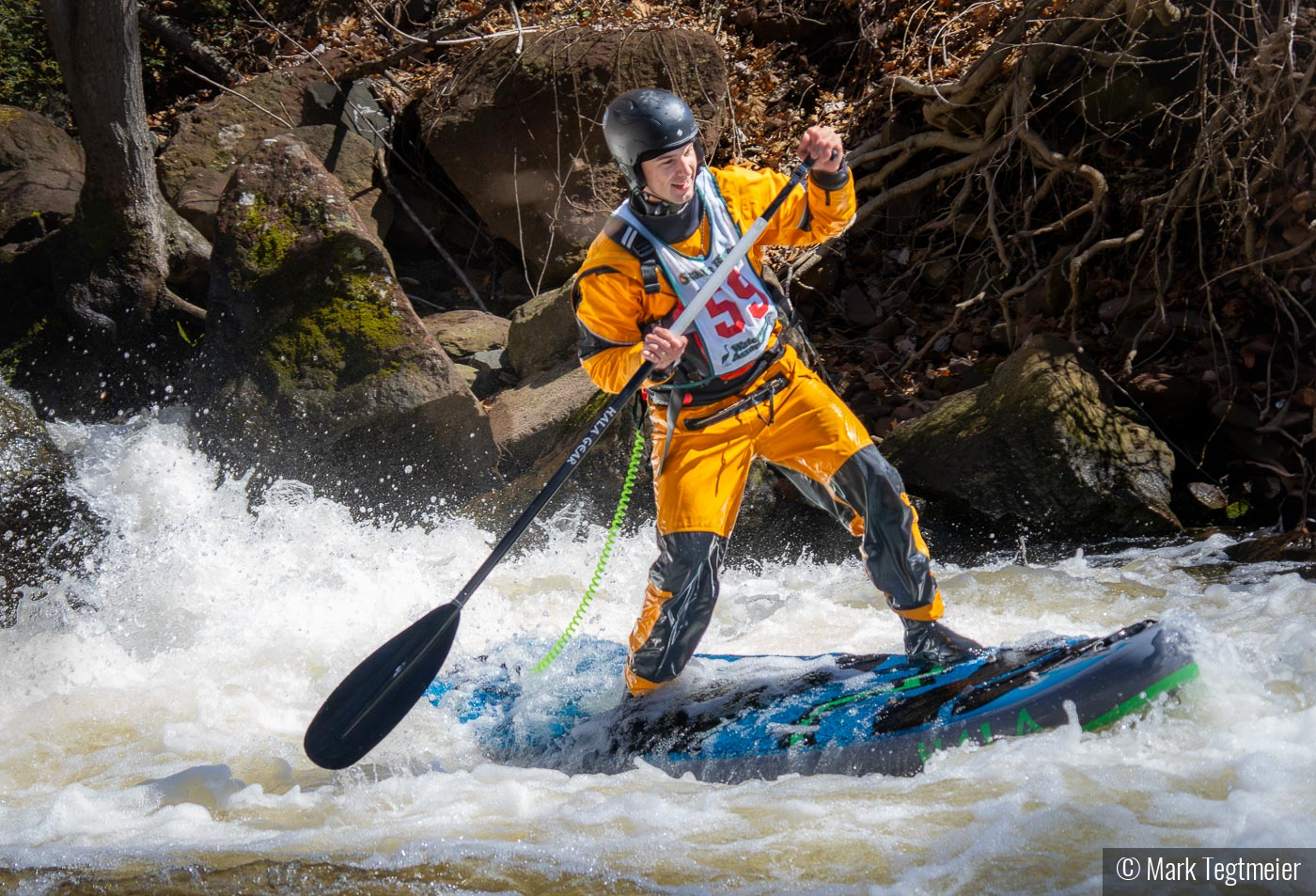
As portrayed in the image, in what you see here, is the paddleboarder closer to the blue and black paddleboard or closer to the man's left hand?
the man's left hand

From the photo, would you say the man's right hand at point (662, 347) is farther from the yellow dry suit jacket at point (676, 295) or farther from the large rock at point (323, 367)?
the large rock at point (323, 367)

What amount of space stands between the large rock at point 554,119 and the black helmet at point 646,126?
4340 millimetres

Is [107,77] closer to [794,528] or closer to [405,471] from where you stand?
[405,471]

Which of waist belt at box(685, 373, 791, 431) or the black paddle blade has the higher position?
waist belt at box(685, 373, 791, 431)

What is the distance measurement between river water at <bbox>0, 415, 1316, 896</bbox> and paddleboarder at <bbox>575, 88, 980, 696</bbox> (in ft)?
1.58

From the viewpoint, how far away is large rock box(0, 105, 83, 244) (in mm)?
7156

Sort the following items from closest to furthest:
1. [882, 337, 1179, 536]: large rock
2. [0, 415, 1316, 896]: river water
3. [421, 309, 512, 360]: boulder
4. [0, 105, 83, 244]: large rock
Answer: [0, 415, 1316, 896]: river water
[882, 337, 1179, 536]: large rock
[421, 309, 512, 360]: boulder
[0, 105, 83, 244]: large rock

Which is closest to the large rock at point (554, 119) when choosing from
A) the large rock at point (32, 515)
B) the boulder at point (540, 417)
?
the boulder at point (540, 417)

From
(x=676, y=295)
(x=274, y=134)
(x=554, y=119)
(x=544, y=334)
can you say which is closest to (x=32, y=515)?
(x=544, y=334)

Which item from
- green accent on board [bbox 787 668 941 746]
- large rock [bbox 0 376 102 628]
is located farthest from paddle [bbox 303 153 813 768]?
large rock [bbox 0 376 102 628]

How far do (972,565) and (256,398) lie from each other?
3.80m

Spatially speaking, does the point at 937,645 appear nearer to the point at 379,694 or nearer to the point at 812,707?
the point at 812,707

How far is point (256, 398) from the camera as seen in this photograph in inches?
227

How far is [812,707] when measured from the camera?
3.10 meters
